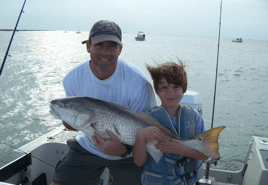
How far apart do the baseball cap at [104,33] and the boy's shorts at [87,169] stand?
4.24 feet

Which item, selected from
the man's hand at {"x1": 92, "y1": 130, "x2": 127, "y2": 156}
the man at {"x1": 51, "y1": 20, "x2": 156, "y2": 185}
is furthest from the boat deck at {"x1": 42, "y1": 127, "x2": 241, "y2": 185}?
the man's hand at {"x1": 92, "y1": 130, "x2": 127, "y2": 156}

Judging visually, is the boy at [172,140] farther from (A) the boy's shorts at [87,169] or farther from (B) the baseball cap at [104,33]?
(B) the baseball cap at [104,33]

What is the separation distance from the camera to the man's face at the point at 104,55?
7.93ft

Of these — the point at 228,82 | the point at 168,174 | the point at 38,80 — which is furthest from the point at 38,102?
the point at 228,82

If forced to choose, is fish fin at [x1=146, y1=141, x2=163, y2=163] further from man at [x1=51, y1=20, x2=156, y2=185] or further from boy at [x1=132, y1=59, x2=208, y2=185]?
man at [x1=51, y1=20, x2=156, y2=185]

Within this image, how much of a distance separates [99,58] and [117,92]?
1.43 ft

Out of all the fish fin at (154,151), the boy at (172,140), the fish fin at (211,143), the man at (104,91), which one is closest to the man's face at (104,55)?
the man at (104,91)

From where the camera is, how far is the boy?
83.8 inches

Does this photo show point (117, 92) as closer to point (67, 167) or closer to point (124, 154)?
point (124, 154)

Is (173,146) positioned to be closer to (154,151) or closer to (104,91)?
(154,151)

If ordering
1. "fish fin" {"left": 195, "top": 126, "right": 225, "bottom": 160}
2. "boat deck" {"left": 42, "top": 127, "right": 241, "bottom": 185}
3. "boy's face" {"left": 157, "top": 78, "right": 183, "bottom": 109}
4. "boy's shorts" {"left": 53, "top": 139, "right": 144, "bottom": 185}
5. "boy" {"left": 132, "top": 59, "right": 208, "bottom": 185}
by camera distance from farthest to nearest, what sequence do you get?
"boat deck" {"left": 42, "top": 127, "right": 241, "bottom": 185} < "boy's shorts" {"left": 53, "top": 139, "right": 144, "bottom": 185} < "boy's face" {"left": 157, "top": 78, "right": 183, "bottom": 109} < "boy" {"left": 132, "top": 59, "right": 208, "bottom": 185} < "fish fin" {"left": 195, "top": 126, "right": 225, "bottom": 160}

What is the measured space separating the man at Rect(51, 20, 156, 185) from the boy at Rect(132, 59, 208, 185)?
261 mm

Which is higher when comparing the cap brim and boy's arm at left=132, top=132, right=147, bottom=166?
the cap brim

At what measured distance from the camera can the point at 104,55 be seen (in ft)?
7.93
